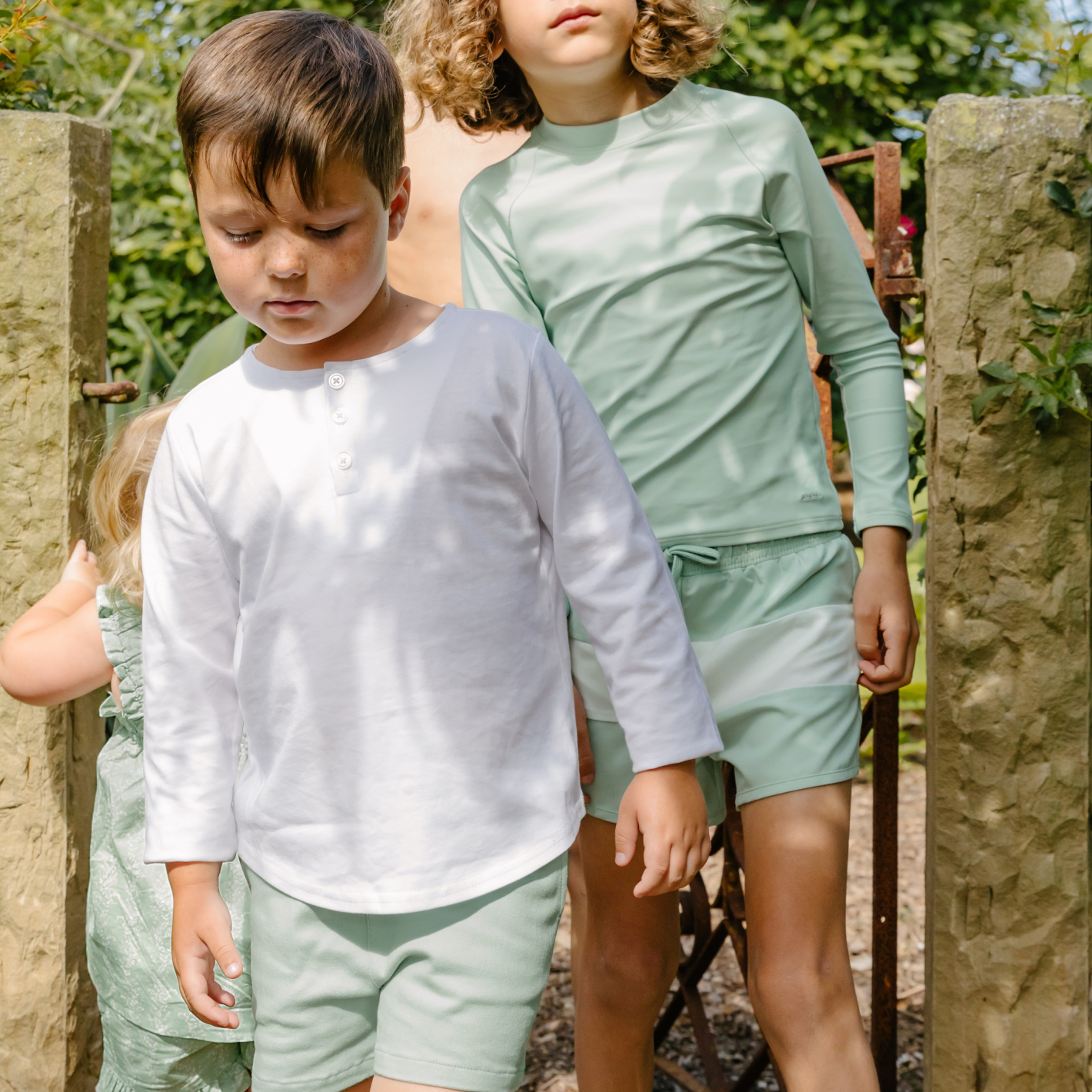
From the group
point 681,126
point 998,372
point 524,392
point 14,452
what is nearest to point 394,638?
point 524,392

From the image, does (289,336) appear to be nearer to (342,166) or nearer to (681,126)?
(342,166)

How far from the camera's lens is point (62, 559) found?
2494mm

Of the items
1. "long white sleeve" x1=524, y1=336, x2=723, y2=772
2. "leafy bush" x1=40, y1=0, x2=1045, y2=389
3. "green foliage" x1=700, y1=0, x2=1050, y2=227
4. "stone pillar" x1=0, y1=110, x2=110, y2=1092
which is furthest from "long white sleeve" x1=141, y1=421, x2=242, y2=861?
"green foliage" x1=700, y1=0, x2=1050, y2=227

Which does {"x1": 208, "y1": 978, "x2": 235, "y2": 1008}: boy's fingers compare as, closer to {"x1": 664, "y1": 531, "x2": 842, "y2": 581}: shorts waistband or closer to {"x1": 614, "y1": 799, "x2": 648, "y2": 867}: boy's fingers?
{"x1": 614, "y1": 799, "x2": 648, "y2": 867}: boy's fingers

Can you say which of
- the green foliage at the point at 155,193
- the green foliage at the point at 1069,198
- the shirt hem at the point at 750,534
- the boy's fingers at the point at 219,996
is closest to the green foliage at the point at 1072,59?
the green foliage at the point at 1069,198

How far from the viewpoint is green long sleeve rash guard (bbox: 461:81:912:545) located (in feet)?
6.23

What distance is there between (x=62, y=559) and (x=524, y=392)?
4.60ft

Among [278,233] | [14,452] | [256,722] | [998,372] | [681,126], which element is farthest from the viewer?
[14,452]

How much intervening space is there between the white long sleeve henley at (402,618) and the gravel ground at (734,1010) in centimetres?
176

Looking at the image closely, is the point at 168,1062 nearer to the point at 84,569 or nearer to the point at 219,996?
the point at 219,996

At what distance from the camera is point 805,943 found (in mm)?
1764

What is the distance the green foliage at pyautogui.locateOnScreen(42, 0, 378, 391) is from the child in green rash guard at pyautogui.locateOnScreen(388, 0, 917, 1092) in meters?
2.34

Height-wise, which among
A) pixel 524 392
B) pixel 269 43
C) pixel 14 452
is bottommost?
pixel 14 452

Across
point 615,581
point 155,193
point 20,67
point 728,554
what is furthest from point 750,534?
point 155,193
